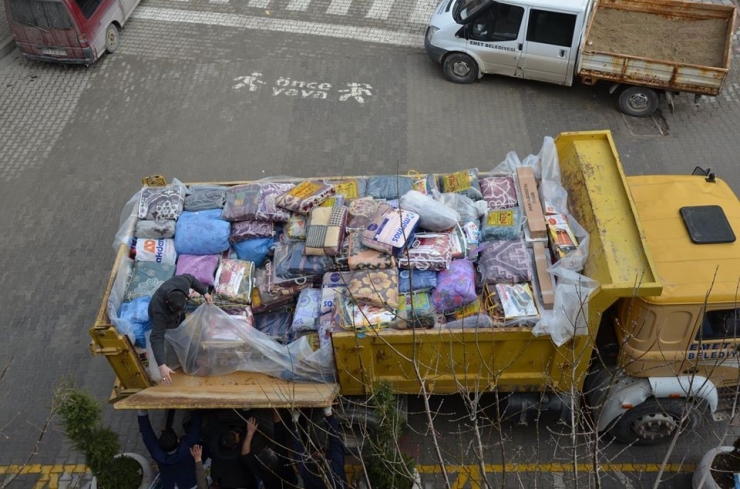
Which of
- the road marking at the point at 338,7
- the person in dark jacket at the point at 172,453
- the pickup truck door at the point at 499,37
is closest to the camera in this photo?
the person in dark jacket at the point at 172,453

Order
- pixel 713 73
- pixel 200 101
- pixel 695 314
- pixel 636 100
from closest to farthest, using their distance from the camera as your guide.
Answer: pixel 695 314 → pixel 713 73 → pixel 636 100 → pixel 200 101

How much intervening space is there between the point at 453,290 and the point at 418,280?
41 cm

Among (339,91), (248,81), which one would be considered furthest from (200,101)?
(339,91)

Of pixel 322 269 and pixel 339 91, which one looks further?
pixel 339 91

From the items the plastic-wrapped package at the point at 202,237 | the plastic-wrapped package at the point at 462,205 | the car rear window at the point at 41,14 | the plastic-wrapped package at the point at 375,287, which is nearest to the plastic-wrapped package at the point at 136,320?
the plastic-wrapped package at the point at 202,237

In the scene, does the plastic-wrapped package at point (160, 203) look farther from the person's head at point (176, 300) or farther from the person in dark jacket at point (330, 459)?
the person in dark jacket at point (330, 459)

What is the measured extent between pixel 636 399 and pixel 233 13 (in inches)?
460

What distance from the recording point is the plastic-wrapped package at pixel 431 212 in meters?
6.86

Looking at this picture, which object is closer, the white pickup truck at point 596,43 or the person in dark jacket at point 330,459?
the person in dark jacket at point 330,459

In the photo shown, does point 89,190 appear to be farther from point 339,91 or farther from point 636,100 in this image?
point 636,100

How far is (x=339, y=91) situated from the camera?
12023 millimetres

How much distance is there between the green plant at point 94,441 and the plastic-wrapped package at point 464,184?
4426 mm

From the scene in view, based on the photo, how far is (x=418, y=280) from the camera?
6.54 m

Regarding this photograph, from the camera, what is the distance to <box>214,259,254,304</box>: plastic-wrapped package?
6.66 metres
